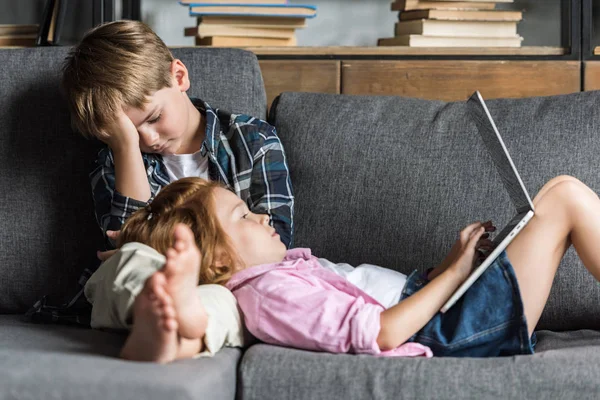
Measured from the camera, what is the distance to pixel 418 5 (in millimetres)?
2219

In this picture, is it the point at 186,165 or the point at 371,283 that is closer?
the point at 371,283

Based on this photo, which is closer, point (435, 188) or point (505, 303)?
point (505, 303)

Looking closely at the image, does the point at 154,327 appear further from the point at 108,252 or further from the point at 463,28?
the point at 463,28

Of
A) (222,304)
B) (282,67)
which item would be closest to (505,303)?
(222,304)

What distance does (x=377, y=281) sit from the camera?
4.69ft

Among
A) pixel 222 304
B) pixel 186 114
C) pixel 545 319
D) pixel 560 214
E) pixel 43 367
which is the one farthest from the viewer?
pixel 186 114

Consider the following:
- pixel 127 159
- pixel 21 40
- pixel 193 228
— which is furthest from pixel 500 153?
pixel 21 40

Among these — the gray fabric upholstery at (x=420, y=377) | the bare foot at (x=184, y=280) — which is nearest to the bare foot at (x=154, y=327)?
the bare foot at (x=184, y=280)

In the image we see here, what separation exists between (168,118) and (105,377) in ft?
2.43

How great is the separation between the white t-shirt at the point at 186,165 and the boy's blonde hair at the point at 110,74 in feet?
0.52

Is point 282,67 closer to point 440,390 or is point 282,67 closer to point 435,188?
point 435,188

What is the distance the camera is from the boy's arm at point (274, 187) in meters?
1.63

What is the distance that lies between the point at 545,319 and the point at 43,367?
3.13 feet

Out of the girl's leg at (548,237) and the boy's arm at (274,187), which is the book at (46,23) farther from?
the girl's leg at (548,237)
